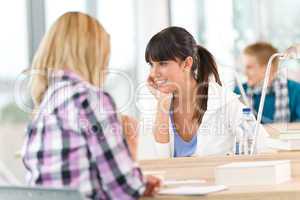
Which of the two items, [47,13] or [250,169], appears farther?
[47,13]

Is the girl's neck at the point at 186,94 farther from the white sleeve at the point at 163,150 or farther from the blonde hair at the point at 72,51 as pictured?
the blonde hair at the point at 72,51

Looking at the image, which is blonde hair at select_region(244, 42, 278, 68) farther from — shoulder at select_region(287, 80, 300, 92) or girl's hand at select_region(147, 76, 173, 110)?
girl's hand at select_region(147, 76, 173, 110)

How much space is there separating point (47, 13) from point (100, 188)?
183 cm

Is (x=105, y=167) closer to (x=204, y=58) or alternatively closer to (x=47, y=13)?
(x=204, y=58)

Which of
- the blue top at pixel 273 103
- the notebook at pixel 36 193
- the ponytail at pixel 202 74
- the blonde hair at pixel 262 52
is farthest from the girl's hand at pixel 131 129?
the notebook at pixel 36 193

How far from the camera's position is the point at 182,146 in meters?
2.48

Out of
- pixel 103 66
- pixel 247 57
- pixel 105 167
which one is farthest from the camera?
pixel 247 57

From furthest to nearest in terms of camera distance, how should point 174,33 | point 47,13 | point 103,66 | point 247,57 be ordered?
point 47,13
point 247,57
point 174,33
point 103,66

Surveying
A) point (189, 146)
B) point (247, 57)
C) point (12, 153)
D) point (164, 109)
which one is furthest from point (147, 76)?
point (12, 153)

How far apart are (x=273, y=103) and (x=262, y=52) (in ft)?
0.79

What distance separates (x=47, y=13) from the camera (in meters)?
3.34

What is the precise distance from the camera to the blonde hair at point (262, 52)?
8.46 feet

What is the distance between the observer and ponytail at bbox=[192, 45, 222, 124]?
8.02 feet

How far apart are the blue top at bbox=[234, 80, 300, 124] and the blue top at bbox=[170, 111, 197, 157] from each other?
26cm
